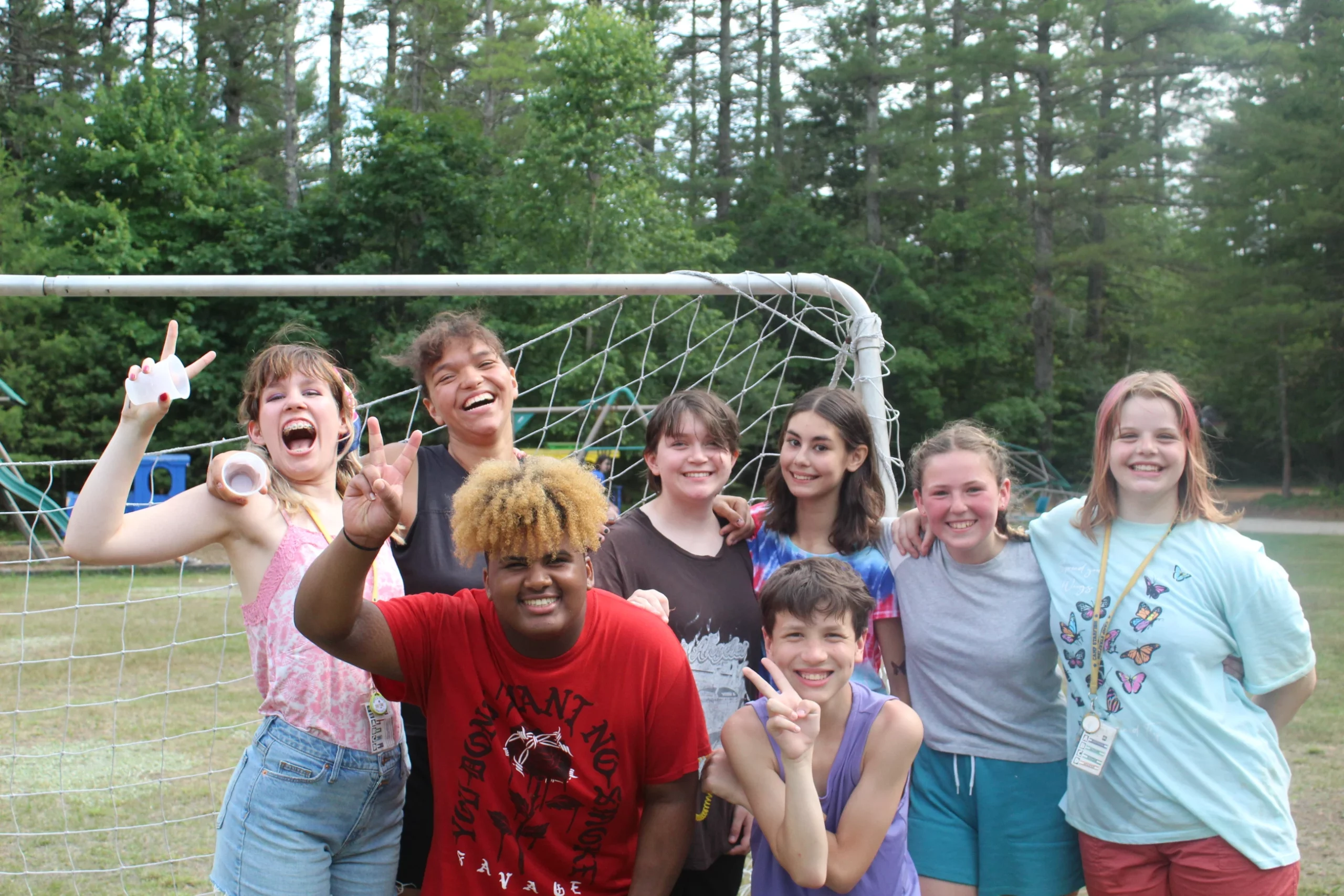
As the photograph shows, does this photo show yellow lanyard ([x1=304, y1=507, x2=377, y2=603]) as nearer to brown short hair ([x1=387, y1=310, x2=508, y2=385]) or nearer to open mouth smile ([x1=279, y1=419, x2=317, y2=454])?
open mouth smile ([x1=279, y1=419, x2=317, y2=454])

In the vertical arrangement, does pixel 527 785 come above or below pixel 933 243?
below

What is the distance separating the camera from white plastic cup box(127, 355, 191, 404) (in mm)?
2113

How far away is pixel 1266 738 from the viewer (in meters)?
2.29

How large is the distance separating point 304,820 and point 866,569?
1368mm

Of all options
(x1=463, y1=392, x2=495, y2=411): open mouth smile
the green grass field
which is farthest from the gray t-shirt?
the green grass field

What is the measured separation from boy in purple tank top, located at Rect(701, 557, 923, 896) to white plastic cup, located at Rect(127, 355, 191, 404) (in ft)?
4.24

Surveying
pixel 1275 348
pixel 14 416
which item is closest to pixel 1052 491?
pixel 1275 348

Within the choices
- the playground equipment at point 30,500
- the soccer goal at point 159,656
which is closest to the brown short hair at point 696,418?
the soccer goal at point 159,656

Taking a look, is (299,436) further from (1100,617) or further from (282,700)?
(1100,617)

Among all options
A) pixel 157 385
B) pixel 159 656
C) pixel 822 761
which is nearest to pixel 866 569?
pixel 822 761

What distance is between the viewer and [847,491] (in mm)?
2701

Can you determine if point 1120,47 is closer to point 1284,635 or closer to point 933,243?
point 933,243

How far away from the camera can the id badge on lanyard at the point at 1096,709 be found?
230cm

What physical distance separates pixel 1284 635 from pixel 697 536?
51.3 inches
